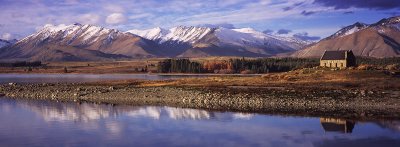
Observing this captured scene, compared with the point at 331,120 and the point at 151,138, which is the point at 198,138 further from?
the point at 331,120

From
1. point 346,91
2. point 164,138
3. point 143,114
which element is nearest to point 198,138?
point 164,138

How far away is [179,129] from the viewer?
4175cm

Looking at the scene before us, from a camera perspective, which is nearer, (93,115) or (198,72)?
(93,115)

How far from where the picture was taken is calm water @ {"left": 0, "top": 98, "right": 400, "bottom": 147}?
3509 cm

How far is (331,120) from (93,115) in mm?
22891

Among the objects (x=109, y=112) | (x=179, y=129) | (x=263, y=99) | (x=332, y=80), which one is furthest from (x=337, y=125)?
(x=332, y=80)

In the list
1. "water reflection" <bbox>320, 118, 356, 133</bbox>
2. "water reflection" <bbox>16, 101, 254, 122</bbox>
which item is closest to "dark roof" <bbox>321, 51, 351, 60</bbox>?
"water reflection" <bbox>16, 101, 254, 122</bbox>

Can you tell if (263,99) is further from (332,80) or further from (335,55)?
(335,55)

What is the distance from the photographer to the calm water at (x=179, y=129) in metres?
35.1

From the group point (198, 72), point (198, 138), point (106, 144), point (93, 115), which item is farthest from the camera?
point (198, 72)

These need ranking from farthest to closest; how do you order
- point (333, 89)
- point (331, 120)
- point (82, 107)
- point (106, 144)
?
point (333, 89), point (82, 107), point (331, 120), point (106, 144)

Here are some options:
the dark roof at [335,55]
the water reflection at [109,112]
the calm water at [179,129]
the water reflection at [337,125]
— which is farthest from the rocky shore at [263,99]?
the dark roof at [335,55]

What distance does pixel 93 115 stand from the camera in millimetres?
51156

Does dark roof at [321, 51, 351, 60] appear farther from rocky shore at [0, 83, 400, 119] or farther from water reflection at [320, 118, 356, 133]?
water reflection at [320, 118, 356, 133]
